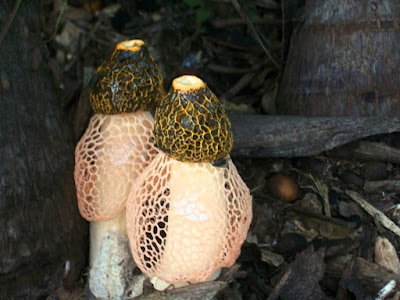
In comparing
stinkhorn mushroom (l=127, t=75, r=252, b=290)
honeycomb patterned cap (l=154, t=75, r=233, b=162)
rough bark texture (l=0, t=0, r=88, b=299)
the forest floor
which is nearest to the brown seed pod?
the forest floor

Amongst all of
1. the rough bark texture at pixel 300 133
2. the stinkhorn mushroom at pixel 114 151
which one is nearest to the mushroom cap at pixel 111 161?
the stinkhorn mushroom at pixel 114 151

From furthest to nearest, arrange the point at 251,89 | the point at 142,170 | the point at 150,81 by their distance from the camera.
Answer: the point at 251,89 → the point at 142,170 → the point at 150,81

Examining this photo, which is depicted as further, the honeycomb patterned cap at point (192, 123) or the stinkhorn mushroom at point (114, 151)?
the stinkhorn mushroom at point (114, 151)

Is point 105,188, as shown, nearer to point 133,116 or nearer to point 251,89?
point 133,116

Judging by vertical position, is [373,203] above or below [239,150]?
below

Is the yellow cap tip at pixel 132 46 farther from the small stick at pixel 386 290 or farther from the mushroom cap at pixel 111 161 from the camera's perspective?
the small stick at pixel 386 290

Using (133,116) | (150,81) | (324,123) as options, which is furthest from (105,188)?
(324,123)

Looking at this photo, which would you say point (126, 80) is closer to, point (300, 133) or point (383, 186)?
point (300, 133)
